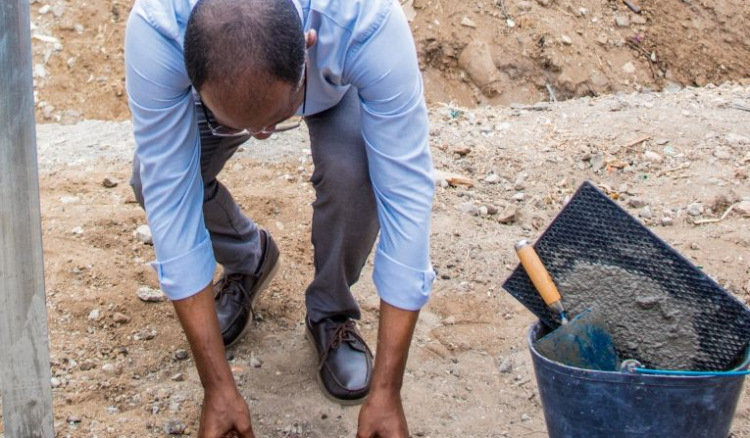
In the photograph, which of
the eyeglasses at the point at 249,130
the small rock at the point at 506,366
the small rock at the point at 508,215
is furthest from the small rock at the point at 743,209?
the eyeglasses at the point at 249,130

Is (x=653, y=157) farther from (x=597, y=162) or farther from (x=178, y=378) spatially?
(x=178, y=378)

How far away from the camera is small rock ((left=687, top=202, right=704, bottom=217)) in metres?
3.86

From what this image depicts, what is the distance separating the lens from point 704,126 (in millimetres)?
4543

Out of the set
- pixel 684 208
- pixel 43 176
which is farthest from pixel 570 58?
pixel 43 176

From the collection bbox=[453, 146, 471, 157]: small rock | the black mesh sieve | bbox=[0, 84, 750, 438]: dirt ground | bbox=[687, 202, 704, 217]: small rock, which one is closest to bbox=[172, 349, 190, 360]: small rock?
bbox=[0, 84, 750, 438]: dirt ground

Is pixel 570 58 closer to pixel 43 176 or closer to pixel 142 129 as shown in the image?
pixel 43 176

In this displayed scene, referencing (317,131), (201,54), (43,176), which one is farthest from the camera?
(43,176)

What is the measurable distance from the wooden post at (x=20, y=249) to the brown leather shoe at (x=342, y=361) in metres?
0.82

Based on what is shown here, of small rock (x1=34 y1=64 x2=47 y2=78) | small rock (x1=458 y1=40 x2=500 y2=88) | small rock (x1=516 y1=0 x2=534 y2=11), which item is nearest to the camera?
small rock (x1=34 y1=64 x2=47 y2=78)

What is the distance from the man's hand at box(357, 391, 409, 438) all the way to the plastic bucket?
379mm

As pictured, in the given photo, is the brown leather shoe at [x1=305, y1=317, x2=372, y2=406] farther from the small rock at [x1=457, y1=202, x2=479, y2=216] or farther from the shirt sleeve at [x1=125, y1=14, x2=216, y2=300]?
the small rock at [x1=457, y1=202, x2=479, y2=216]

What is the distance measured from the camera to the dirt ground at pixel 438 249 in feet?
9.02

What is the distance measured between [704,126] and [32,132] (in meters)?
3.46

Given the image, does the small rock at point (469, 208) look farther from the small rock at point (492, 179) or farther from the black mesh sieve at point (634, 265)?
the black mesh sieve at point (634, 265)
